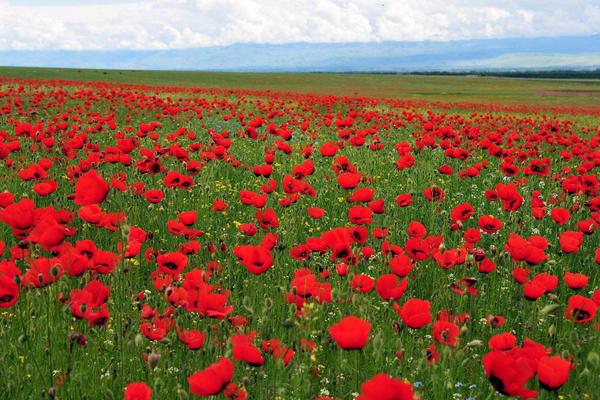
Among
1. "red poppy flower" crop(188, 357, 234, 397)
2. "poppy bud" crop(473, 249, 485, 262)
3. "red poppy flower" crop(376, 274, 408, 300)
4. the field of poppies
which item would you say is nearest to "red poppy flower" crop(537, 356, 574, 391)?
the field of poppies

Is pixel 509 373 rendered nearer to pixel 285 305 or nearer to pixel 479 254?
pixel 479 254

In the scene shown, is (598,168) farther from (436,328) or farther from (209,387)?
(209,387)

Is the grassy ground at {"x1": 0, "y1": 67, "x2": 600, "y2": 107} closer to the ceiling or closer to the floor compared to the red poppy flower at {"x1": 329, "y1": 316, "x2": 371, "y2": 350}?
closer to the ceiling

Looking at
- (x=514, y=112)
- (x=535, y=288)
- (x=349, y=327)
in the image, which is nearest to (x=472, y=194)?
(x=535, y=288)

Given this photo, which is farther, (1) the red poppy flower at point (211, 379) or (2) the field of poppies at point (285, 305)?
(2) the field of poppies at point (285, 305)

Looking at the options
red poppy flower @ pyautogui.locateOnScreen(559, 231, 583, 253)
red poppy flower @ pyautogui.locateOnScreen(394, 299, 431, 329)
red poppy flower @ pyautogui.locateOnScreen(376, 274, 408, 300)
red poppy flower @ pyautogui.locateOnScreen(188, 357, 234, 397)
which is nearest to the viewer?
red poppy flower @ pyautogui.locateOnScreen(188, 357, 234, 397)

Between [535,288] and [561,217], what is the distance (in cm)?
178

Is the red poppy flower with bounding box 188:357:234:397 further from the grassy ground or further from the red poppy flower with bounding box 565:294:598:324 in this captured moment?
the grassy ground

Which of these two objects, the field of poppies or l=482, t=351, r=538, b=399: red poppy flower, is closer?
l=482, t=351, r=538, b=399: red poppy flower

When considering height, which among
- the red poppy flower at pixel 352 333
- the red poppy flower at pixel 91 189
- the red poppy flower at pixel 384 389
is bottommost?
the red poppy flower at pixel 352 333

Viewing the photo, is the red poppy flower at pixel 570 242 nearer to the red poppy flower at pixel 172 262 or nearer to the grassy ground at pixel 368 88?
the red poppy flower at pixel 172 262

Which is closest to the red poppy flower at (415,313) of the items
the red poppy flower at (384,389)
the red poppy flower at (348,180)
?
the red poppy flower at (384,389)

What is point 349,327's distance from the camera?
2.27 meters

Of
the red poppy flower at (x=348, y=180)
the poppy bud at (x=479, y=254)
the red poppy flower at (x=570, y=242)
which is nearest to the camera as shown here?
the red poppy flower at (x=570, y=242)
